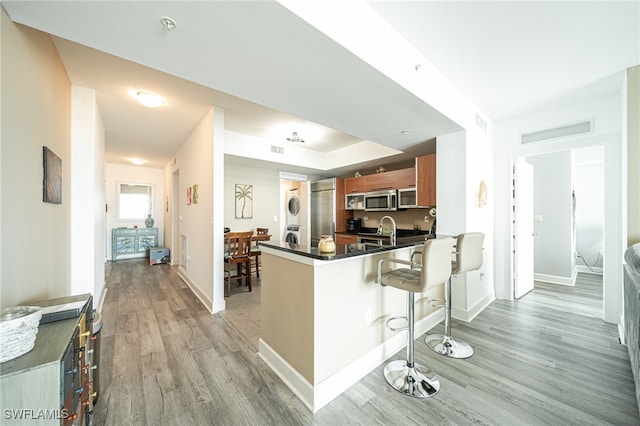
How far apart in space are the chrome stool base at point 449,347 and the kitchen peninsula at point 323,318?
389 mm

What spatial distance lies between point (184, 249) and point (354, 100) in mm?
4343

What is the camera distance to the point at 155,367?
2.03 meters

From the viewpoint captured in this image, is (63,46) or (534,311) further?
(534,311)

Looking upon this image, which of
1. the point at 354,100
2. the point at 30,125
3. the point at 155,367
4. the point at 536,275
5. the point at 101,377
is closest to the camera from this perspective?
the point at 30,125

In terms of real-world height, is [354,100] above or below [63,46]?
below

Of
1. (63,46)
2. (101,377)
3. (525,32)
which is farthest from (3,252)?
(525,32)

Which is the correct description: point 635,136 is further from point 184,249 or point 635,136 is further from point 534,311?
point 184,249

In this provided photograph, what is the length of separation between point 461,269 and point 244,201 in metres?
4.56

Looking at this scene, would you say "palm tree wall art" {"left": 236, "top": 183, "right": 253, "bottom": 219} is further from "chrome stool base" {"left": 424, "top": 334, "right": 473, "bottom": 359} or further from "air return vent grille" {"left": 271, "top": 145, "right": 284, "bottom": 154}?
"chrome stool base" {"left": 424, "top": 334, "right": 473, "bottom": 359}

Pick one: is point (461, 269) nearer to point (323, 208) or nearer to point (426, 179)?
point (426, 179)

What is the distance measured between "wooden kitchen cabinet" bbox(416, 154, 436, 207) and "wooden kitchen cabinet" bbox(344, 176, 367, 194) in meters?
1.60

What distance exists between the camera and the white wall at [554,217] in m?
4.33

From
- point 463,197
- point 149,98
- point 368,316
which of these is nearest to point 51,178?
point 149,98

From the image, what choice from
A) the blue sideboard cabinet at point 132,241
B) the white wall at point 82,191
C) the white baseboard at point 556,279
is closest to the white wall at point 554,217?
the white baseboard at point 556,279
